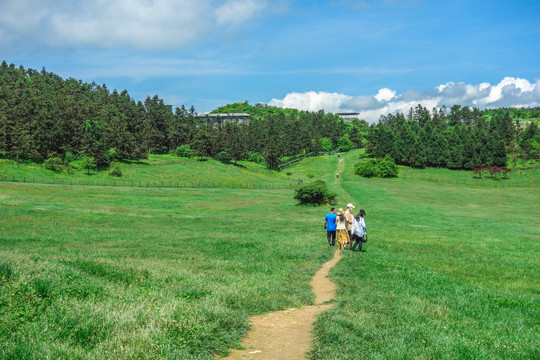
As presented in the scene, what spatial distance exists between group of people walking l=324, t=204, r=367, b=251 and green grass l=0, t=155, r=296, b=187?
73.5 metres

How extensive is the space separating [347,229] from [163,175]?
90.8 meters

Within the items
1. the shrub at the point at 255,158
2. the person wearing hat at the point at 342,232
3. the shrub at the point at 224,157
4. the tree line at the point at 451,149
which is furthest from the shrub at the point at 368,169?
the person wearing hat at the point at 342,232

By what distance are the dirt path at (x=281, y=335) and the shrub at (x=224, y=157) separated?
127m

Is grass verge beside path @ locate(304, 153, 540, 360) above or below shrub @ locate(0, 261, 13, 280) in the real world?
below

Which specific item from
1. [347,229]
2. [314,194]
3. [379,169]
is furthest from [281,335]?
[379,169]

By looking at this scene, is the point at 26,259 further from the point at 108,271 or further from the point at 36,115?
the point at 36,115

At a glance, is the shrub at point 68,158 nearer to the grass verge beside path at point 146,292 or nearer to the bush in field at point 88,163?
the bush in field at point 88,163

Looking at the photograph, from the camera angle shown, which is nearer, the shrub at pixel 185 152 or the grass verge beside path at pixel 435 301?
the grass verge beside path at pixel 435 301

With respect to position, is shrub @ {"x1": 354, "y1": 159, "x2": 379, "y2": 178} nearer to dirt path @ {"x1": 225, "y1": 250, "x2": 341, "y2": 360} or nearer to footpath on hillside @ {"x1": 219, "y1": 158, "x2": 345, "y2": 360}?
footpath on hillside @ {"x1": 219, "y1": 158, "x2": 345, "y2": 360}

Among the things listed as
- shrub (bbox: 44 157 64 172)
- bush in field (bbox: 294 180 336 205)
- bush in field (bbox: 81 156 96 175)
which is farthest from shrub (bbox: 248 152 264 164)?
bush in field (bbox: 294 180 336 205)

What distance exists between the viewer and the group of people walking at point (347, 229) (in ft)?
70.4

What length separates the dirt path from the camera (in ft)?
25.4

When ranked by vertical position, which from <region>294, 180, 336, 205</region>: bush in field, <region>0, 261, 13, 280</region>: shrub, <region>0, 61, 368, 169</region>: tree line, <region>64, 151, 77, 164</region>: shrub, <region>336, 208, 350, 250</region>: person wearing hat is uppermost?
<region>0, 61, 368, 169</region>: tree line

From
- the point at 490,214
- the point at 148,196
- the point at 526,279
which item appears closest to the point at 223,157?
the point at 148,196
